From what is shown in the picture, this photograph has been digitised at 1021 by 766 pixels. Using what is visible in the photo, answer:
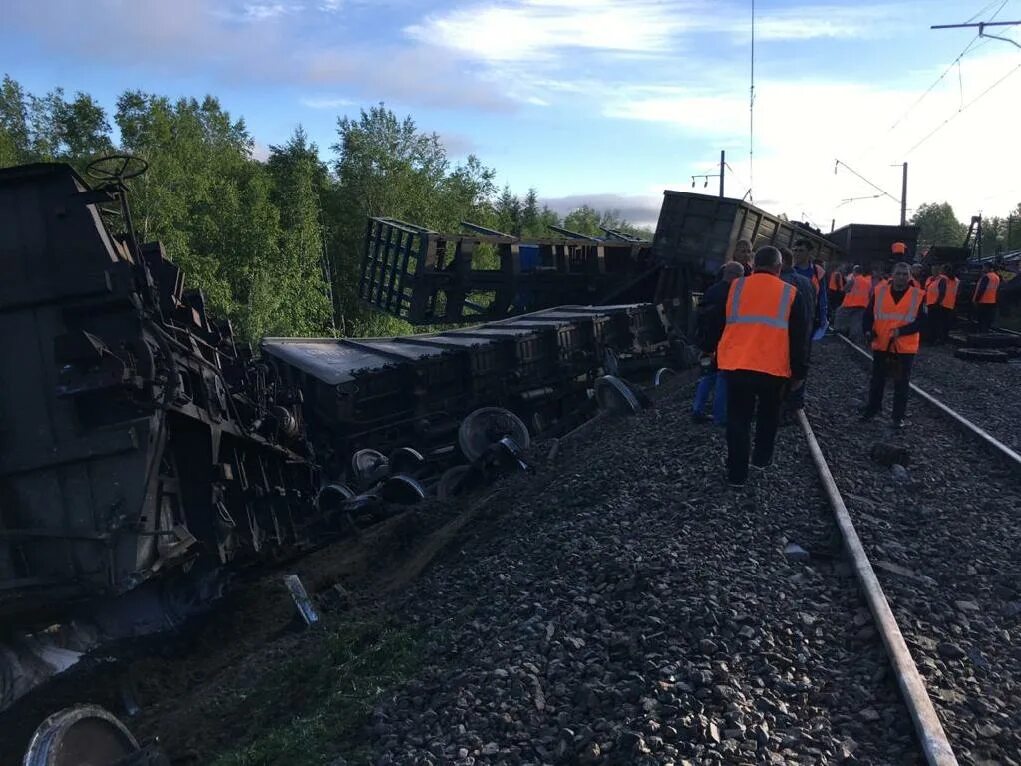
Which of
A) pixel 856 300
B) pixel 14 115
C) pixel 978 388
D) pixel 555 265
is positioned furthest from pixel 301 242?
pixel 978 388

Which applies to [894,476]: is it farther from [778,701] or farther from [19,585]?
[19,585]

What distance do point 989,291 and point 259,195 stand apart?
25.0m

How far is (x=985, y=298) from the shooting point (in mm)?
19188

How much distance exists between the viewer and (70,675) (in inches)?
194

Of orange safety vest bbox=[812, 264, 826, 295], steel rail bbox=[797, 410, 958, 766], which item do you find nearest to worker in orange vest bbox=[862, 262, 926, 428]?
orange safety vest bbox=[812, 264, 826, 295]

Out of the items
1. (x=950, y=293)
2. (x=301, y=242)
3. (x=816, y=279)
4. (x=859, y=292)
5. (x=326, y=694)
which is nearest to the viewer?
(x=326, y=694)

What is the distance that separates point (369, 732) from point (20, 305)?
2.98 metres

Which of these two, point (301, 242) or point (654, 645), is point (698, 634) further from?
point (301, 242)

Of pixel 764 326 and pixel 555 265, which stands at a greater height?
pixel 555 265

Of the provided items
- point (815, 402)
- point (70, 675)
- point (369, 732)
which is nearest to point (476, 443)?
point (815, 402)

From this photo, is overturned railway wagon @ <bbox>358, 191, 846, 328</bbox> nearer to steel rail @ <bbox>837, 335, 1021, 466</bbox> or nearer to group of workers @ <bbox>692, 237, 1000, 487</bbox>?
group of workers @ <bbox>692, 237, 1000, 487</bbox>

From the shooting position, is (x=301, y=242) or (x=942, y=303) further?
(x=301, y=242)

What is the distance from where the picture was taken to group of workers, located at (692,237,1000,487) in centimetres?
578

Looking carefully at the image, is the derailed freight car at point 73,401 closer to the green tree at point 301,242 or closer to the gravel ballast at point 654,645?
the gravel ballast at point 654,645
